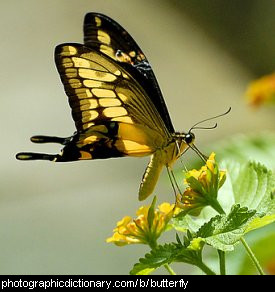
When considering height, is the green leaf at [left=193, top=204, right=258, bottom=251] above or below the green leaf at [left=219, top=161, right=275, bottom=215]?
below

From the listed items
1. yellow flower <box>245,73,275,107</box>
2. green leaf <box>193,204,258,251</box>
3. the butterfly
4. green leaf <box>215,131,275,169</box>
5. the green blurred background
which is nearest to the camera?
green leaf <box>193,204,258,251</box>

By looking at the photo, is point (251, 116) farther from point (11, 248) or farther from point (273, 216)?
point (273, 216)

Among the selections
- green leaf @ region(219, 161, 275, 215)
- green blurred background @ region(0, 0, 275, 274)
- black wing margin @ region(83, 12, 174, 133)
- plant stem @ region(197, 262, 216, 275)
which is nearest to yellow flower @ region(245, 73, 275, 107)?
black wing margin @ region(83, 12, 174, 133)

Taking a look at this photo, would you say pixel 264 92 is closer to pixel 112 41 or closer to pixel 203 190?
pixel 112 41

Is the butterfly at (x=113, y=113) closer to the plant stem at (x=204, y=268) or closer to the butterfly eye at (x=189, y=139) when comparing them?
the butterfly eye at (x=189, y=139)

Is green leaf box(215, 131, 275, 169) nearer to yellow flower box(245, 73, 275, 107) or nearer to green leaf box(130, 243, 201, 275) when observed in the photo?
yellow flower box(245, 73, 275, 107)

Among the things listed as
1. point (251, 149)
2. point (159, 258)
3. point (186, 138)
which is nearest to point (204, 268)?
point (159, 258)
